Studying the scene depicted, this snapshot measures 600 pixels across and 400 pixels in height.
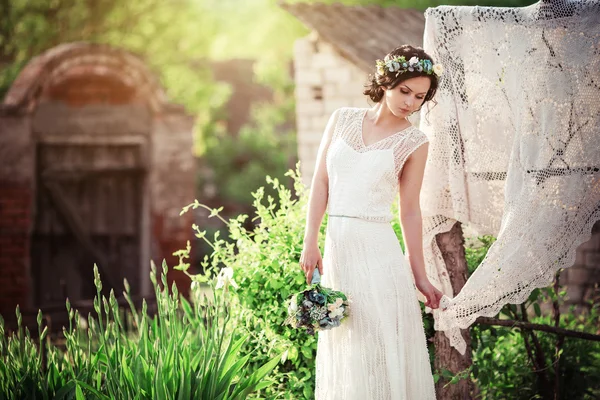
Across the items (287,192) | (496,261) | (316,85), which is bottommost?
(496,261)

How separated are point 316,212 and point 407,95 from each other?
0.65 meters

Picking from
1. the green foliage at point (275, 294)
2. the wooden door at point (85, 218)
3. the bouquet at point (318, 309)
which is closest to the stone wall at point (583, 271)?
the green foliage at point (275, 294)

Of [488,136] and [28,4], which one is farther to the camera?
[28,4]

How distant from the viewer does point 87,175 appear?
34.7 ft

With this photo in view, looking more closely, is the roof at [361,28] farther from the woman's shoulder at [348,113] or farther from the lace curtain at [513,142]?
the woman's shoulder at [348,113]

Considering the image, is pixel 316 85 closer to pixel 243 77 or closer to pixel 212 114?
pixel 212 114

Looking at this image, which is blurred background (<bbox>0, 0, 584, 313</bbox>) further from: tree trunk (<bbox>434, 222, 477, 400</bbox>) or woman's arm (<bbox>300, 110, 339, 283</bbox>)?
woman's arm (<bbox>300, 110, 339, 283</bbox>)

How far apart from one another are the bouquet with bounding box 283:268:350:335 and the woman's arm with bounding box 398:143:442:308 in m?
0.40

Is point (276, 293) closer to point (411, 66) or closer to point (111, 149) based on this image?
point (411, 66)

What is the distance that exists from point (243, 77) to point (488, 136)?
26.3m

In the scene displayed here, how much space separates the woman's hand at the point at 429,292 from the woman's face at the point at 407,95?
2.47 feet

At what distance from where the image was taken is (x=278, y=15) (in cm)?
2052

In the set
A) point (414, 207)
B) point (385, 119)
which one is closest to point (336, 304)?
point (414, 207)

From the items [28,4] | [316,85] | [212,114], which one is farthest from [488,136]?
[212,114]
